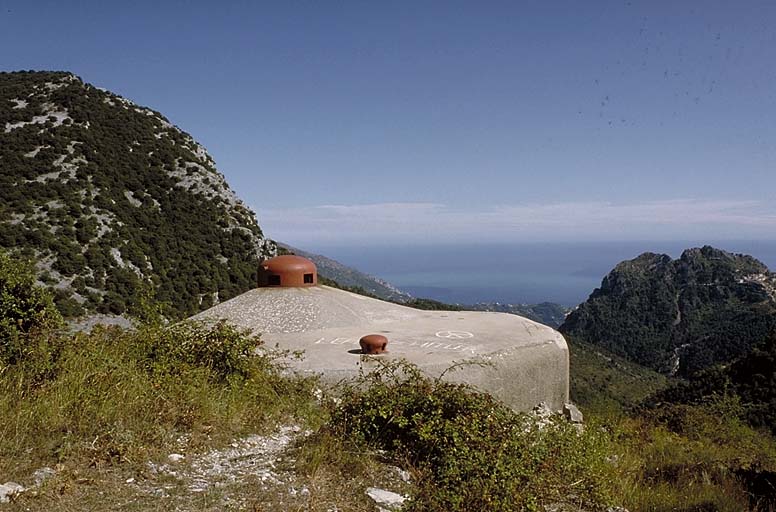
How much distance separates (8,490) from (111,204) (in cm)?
3953

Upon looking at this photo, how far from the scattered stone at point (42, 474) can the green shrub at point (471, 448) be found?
98.8 inches

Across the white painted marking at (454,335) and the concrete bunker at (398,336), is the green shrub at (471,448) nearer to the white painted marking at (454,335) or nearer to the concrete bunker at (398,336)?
the concrete bunker at (398,336)

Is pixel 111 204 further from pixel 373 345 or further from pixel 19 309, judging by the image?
pixel 19 309

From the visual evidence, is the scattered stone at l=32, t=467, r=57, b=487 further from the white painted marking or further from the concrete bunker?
the white painted marking

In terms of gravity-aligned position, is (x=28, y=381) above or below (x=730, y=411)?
above

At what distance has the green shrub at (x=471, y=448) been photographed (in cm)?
454

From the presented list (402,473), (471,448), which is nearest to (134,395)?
(402,473)

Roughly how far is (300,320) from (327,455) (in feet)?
23.7

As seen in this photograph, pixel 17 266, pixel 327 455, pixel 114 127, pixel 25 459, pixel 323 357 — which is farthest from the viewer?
pixel 114 127

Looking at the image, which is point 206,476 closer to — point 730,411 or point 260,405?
point 260,405

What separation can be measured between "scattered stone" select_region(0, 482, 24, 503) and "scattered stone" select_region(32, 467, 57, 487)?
4.8 inches

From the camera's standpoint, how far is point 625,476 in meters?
6.60

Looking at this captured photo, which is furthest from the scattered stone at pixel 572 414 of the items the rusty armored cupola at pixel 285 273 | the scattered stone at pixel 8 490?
the scattered stone at pixel 8 490

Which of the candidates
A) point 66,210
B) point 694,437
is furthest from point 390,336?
point 66,210
